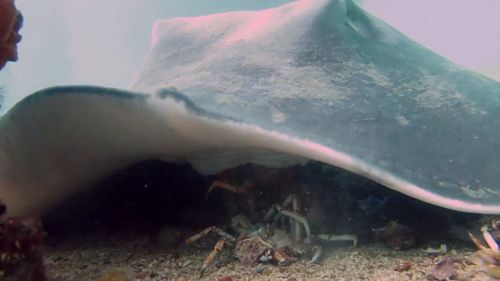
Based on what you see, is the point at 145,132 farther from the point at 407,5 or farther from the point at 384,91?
the point at 407,5

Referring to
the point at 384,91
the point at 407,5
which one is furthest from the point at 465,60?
the point at 384,91


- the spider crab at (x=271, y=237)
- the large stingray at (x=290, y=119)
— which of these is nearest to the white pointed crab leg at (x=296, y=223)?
the spider crab at (x=271, y=237)

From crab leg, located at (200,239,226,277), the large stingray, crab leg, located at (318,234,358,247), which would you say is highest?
the large stingray

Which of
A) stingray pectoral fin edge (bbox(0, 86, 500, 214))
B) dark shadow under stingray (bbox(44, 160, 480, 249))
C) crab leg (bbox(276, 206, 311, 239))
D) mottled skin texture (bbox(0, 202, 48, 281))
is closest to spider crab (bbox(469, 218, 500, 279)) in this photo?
dark shadow under stingray (bbox(44, 160, 480, 249))

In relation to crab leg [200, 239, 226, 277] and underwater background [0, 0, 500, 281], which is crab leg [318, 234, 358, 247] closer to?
underwater background [0, 0, 500, 281]

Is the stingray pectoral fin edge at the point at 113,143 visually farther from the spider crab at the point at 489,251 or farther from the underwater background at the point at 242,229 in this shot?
the spider crab at the point at 489,251
